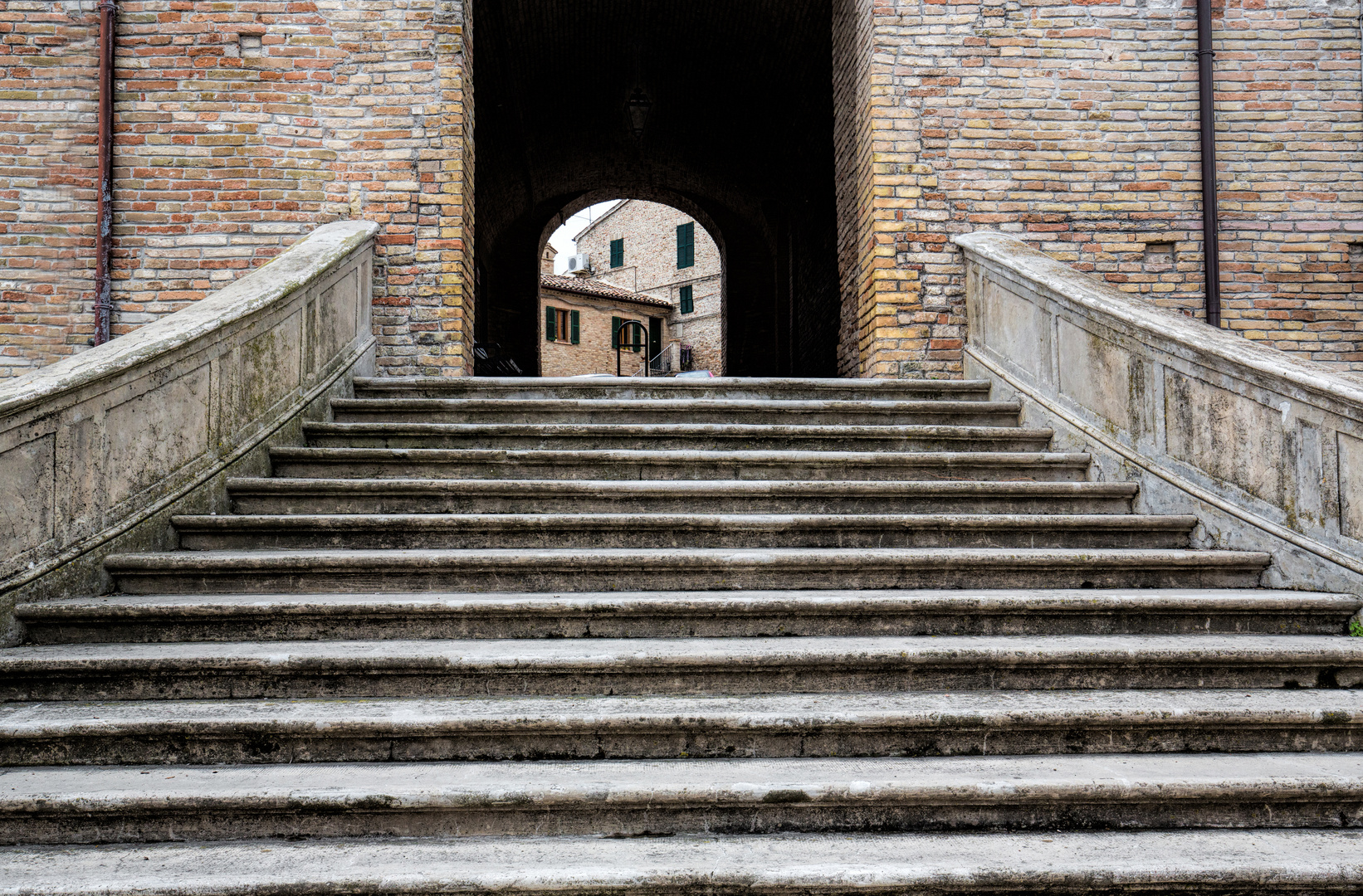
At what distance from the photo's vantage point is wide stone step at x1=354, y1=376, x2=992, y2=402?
15.9 feet

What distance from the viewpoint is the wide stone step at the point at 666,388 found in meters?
4.86

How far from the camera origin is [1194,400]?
12.2 ft

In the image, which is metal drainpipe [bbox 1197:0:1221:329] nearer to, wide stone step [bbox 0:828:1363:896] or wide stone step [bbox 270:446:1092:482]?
wide stone step [bbox 270:446:1092:482]

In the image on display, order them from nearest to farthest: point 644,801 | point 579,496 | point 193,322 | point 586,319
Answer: point 644,801 < point 193,322 < point 579,496 < point 586,319

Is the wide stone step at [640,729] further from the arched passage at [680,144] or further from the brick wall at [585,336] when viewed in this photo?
the brick wall at [585,336]

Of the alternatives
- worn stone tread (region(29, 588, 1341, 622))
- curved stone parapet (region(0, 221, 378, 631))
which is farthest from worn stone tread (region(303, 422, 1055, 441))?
worn stone tread (region(29, 588, 1341, 622))

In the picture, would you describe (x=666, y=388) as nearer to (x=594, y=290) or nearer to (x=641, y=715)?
(x=641, y=715)

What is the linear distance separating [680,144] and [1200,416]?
991cm

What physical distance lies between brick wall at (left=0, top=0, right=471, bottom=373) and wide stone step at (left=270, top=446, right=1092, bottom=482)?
1924mm

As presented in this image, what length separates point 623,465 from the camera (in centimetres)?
399

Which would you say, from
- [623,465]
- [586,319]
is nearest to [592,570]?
[623,465]

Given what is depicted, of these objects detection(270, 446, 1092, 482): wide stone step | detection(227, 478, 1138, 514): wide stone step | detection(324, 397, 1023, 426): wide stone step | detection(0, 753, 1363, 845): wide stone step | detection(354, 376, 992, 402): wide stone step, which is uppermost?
detection(354, 376, 992, 402): wide stone step

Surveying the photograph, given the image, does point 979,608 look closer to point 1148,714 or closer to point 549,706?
point 1148,714

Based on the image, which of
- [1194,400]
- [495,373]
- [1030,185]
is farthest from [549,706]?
[495,373]
